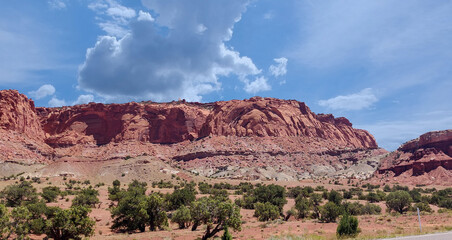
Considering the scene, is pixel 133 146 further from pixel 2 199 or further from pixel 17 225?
pixel 17 225

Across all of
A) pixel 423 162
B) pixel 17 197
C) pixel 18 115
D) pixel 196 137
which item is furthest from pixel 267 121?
pixel 17 197

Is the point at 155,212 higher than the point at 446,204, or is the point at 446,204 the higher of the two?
the point at 155,212

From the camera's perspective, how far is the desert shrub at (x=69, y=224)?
22.2 meters

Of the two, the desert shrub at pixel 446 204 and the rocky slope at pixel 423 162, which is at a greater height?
the rocky slope at pixel 423 162

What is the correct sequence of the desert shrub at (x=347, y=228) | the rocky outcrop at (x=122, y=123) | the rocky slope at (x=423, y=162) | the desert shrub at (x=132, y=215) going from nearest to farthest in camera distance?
the desert shrub at (x=347, y=228) < the desert shrub at (x=132, y=215) < the rocky slope at (x=423, y=162) < the rocky outcrop at (x=122, y=123)

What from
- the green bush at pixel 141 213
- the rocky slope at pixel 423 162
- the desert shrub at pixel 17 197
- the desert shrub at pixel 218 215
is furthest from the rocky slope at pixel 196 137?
the desert shrub at pixel 218 215

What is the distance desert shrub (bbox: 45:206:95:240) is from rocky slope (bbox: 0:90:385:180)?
55876mm

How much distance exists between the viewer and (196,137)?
110 m

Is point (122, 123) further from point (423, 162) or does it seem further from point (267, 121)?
point (423, 162)

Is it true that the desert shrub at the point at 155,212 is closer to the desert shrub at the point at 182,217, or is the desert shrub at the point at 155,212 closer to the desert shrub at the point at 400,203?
the desert shrub at the point at 182,217

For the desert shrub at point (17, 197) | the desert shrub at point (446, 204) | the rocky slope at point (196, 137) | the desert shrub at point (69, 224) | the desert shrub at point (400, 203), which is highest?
the rocky slope at point (196, 137)

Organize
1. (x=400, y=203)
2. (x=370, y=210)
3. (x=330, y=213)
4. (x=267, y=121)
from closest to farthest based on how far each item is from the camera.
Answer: (x=330, y=213)
(x=370, y=210)
(x=400, y=203)
(x=267, y=121)

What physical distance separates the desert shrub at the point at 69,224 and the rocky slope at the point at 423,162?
7447 cm

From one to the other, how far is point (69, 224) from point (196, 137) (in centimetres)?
8758
